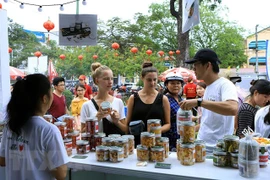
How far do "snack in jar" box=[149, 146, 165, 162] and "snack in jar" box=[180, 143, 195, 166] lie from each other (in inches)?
4.9

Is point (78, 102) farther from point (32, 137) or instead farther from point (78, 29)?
point (32, 137)

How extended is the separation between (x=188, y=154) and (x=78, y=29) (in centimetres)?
180

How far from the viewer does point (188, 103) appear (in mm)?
1637

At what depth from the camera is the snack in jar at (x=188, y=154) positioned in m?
1.44

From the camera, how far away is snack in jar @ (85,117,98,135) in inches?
67.0

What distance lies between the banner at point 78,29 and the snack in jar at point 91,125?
1.15 metres

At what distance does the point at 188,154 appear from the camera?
1.44 m

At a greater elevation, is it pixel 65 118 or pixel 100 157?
pixel 65 118

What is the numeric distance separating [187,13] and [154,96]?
87 centimetres

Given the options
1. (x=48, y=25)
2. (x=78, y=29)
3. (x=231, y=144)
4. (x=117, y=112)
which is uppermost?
(x=48, y=25)

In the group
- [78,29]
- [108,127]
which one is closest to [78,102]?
[78,29]

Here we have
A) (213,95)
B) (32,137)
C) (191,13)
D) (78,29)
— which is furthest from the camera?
(78,29)

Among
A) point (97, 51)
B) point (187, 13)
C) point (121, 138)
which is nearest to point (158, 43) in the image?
point (97, 51)

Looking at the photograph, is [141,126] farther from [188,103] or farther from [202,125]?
[202,125]
